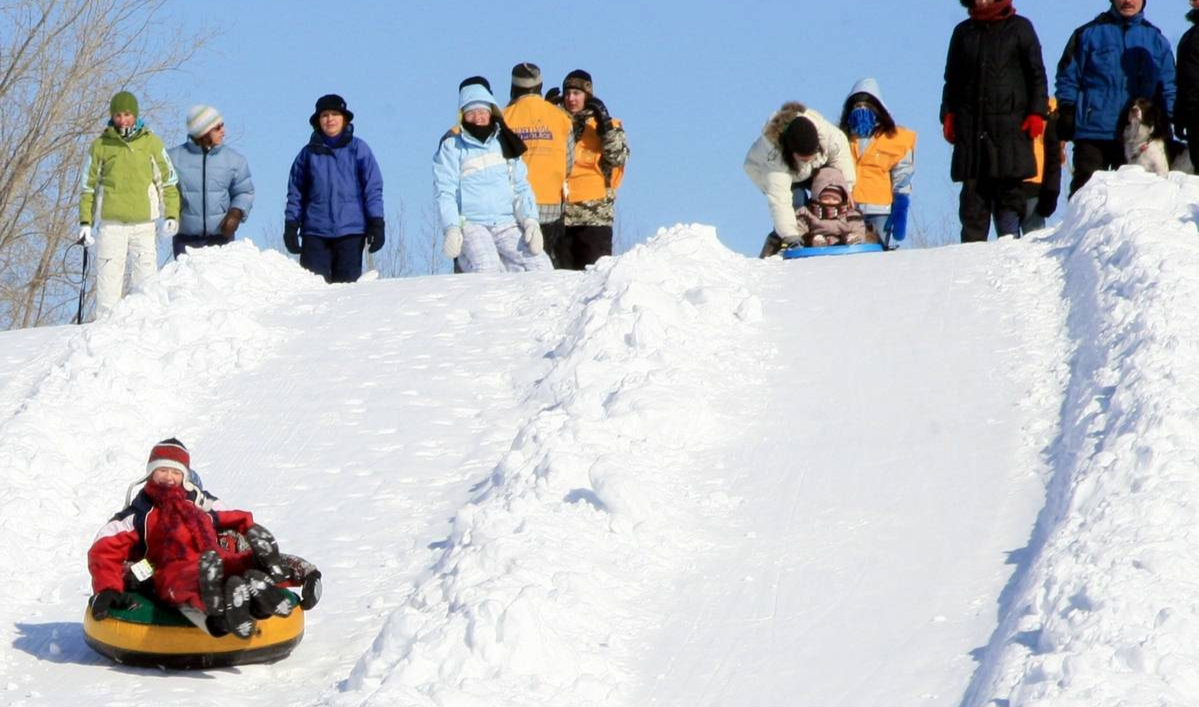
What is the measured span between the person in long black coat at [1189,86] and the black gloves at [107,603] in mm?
7302

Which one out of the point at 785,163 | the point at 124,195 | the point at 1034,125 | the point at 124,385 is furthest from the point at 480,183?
the point at 1034,125

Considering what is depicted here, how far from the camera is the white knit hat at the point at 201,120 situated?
1258 centimetres

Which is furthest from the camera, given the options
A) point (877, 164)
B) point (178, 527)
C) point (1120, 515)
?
point (877, 164)

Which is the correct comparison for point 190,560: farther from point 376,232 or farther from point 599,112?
point 599,112

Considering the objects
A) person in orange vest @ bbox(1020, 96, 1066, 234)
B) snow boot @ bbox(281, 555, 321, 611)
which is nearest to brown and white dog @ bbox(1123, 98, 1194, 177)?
person in orange vest @ bbox(1020, 96, 1066, 234)

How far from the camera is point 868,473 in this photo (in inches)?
307

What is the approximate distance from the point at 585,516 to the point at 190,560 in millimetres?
1552

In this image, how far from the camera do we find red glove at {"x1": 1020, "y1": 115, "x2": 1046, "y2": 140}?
11.2 meters

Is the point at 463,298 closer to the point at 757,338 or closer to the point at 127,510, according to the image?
the point at 757,338

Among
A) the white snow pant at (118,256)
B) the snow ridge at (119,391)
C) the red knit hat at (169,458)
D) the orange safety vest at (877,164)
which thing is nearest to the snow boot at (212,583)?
the red knit hat at (169,458)

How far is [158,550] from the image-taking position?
7.03 meters

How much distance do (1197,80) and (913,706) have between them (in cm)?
663

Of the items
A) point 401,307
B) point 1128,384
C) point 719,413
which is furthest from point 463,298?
point 1128,384

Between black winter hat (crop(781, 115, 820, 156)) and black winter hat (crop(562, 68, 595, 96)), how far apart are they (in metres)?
1.62
